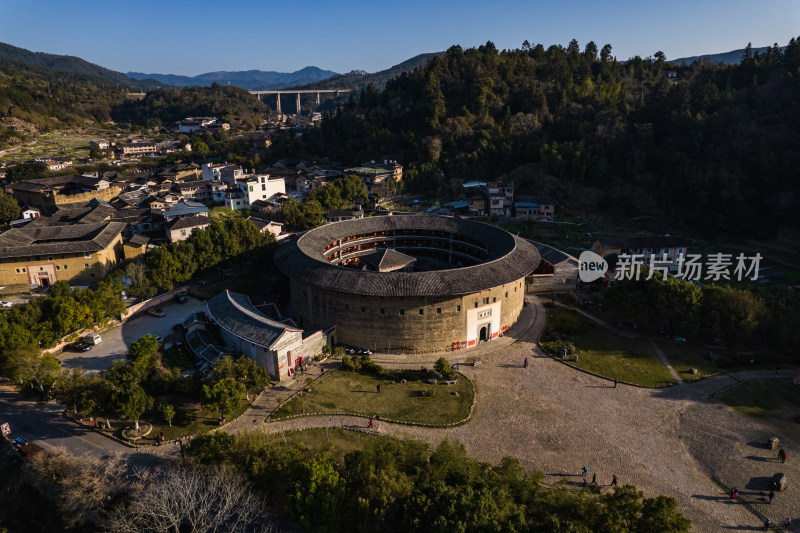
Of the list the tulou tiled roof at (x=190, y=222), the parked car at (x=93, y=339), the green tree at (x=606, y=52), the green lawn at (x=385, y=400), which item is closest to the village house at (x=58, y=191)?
the tulou tiled roof at (x=190, y=222)

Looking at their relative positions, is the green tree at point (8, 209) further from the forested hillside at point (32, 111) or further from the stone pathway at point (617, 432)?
the forested hillside at point (32, 111)

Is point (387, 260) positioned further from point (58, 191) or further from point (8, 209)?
point (58, 191)

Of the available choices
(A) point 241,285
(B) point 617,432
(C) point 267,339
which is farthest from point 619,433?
(A) point 241,285

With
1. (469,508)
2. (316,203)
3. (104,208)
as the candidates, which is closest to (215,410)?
(469,508)

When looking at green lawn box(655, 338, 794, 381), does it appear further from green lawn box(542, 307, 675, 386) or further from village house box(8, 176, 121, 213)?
village house box(8, 176, 121, 213)

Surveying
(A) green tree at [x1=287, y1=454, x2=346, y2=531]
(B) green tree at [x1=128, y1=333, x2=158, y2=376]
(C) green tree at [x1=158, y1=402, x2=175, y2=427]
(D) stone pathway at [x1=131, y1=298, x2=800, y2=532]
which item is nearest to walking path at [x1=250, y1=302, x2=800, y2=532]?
(D) stone pathway at [x1=131, y1=298, x2=800, y2=532]

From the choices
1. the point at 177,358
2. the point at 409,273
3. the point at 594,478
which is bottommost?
the point at 594,478

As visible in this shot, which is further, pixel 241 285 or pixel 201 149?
pixel 201 149
